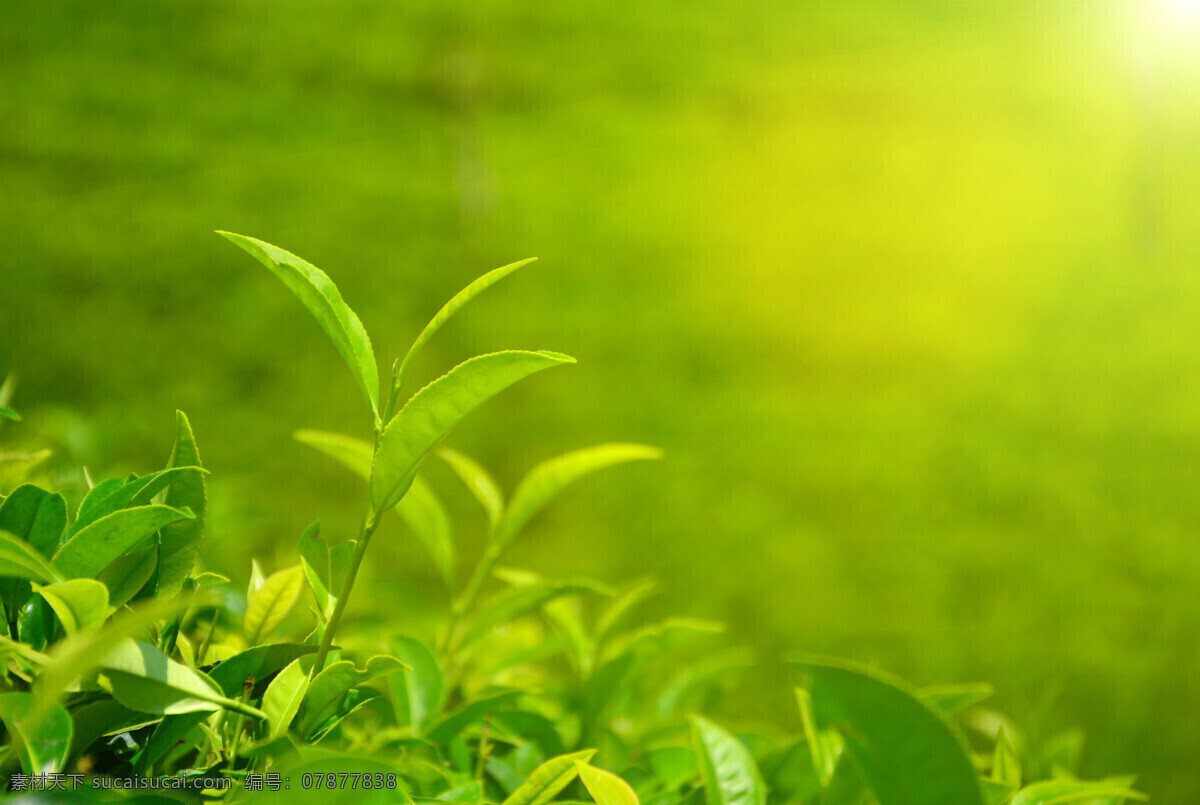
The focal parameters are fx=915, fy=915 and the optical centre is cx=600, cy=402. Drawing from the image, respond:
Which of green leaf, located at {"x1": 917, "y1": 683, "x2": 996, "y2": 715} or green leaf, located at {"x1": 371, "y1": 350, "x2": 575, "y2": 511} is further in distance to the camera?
green leaf, located at {"x1": 917, "y1": 683, "x2": 996, "y2": 715}

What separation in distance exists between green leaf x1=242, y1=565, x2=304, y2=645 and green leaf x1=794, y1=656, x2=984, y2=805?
8.6 inches

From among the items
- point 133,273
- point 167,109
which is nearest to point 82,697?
point 133,273

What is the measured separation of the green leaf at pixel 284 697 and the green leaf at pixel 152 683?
0.03m

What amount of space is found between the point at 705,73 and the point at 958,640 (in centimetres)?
184

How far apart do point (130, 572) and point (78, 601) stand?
0.16ft

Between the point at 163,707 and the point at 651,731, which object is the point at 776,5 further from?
the point at 163,707

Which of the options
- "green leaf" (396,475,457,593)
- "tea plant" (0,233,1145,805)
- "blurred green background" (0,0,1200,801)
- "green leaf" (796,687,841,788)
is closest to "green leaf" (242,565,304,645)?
"tea plant" (0,233,1145,805)

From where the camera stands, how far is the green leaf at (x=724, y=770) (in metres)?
0.35

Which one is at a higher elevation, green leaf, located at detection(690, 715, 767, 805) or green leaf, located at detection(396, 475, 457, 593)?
green leaf, located at detection(396, 475, 457, 593)

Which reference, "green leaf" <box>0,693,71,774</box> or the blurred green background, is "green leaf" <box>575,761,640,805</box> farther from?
the blurred green background

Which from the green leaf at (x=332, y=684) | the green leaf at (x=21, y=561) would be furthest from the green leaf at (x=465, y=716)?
the green leaf at (x=21, y=561)

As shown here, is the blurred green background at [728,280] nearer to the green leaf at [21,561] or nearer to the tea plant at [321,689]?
the tea plant at [321,689]

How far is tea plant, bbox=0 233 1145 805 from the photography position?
0.83 feet

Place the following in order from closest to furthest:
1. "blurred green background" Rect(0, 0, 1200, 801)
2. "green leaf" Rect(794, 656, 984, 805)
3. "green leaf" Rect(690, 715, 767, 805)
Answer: "green leaf" Rect(794, 656, 984, 805) → "green leaf" Rect(690, 715, 767, 805) → "blurred green background" Rect(0, 0, 1200, 801)
